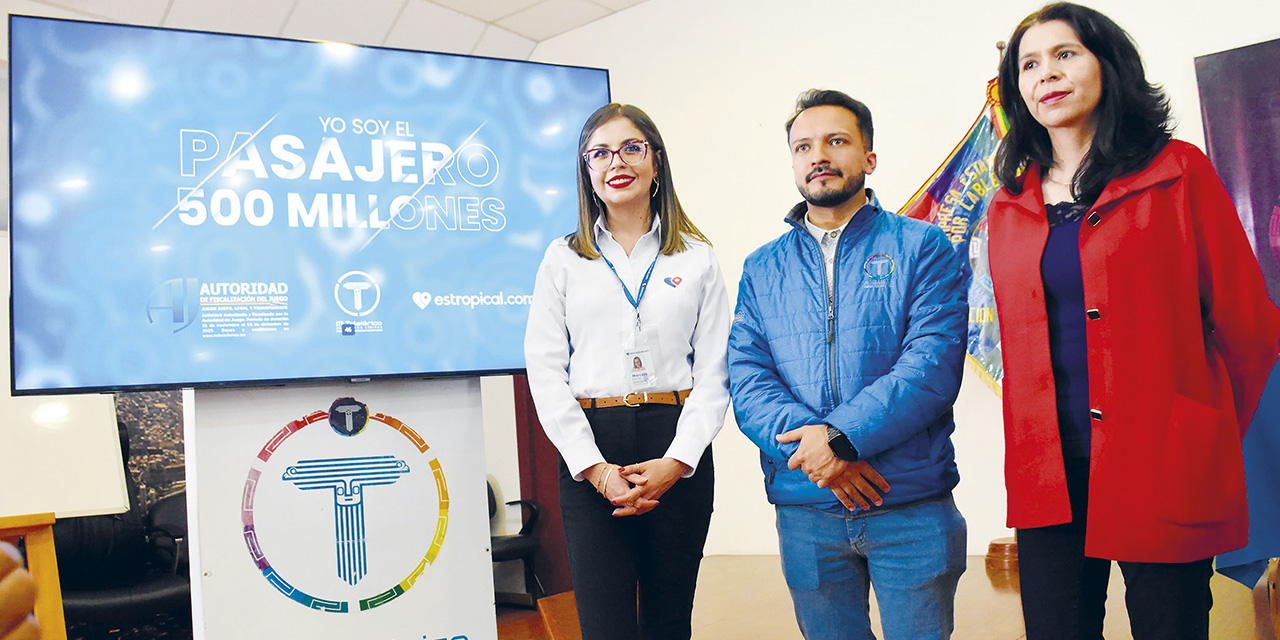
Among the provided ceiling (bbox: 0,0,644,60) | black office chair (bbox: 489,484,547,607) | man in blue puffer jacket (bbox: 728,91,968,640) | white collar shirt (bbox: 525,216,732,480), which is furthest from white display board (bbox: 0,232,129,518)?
man in blue puffer jacket (bbox: 728,91,968,640)

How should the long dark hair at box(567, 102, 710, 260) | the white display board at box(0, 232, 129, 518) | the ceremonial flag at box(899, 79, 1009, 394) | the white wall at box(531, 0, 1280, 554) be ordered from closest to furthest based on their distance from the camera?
the long dark hair at box(567, 102, 710, 260) < the white display board at box(0, 232, 129, 518) < the white wall at box(531, 0, 1280, 554) < the ceremonial flag at box(899, 79, 1009, 394)

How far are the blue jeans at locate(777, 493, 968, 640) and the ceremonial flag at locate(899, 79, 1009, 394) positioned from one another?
2.32 m

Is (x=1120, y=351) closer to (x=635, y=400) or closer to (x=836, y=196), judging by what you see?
(x=836, y=196)

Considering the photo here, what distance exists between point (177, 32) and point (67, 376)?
81 cm

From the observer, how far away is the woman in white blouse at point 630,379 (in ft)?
5.24

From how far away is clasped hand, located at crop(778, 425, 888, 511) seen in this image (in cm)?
143

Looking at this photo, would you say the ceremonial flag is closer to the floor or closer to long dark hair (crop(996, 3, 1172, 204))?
the floor

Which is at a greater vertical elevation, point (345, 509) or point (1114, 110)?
point (1114, 110)

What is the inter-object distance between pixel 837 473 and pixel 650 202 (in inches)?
28.3

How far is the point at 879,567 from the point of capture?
4.79ft

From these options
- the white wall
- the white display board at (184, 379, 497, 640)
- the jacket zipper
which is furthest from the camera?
the white wall

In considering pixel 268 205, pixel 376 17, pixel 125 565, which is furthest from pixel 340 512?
pixel 376 17

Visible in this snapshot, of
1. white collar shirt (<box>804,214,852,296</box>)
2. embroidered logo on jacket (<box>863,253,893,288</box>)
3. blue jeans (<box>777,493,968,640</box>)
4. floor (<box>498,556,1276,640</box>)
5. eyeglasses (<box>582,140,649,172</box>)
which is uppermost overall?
eyeglasses (<box>582,140,649,172</box>)

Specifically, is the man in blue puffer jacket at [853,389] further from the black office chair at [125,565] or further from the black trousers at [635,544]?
the black office chair at [125,565]
